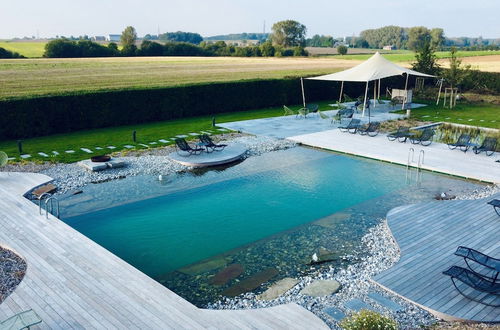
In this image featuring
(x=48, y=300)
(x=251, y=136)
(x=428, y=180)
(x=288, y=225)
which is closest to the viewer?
(x=48, y=300)

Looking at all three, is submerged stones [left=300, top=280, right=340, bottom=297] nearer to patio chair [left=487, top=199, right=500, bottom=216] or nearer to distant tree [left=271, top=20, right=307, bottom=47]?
patio chair [left=487, top=199, right=500, bottom=216]

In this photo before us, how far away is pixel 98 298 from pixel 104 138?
43.8 ft

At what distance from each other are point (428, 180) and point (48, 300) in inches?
450

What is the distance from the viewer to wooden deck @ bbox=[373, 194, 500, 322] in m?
6.99

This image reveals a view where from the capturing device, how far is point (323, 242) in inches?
385

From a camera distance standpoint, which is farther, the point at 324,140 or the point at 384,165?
the point at 324,140

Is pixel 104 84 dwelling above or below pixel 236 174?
above

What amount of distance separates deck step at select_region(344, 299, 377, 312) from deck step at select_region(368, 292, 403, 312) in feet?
0.73

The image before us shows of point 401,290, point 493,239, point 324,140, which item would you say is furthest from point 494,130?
point 401,290

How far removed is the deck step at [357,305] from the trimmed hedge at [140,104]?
55.6 feet

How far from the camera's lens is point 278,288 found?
779 cm

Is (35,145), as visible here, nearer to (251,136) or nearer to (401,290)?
(251,136)

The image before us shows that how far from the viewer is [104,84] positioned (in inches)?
1131

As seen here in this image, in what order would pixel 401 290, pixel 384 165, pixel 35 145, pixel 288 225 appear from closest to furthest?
pixel 401 290, pixel 288 225, pixel 384 165, pixel 35 145
